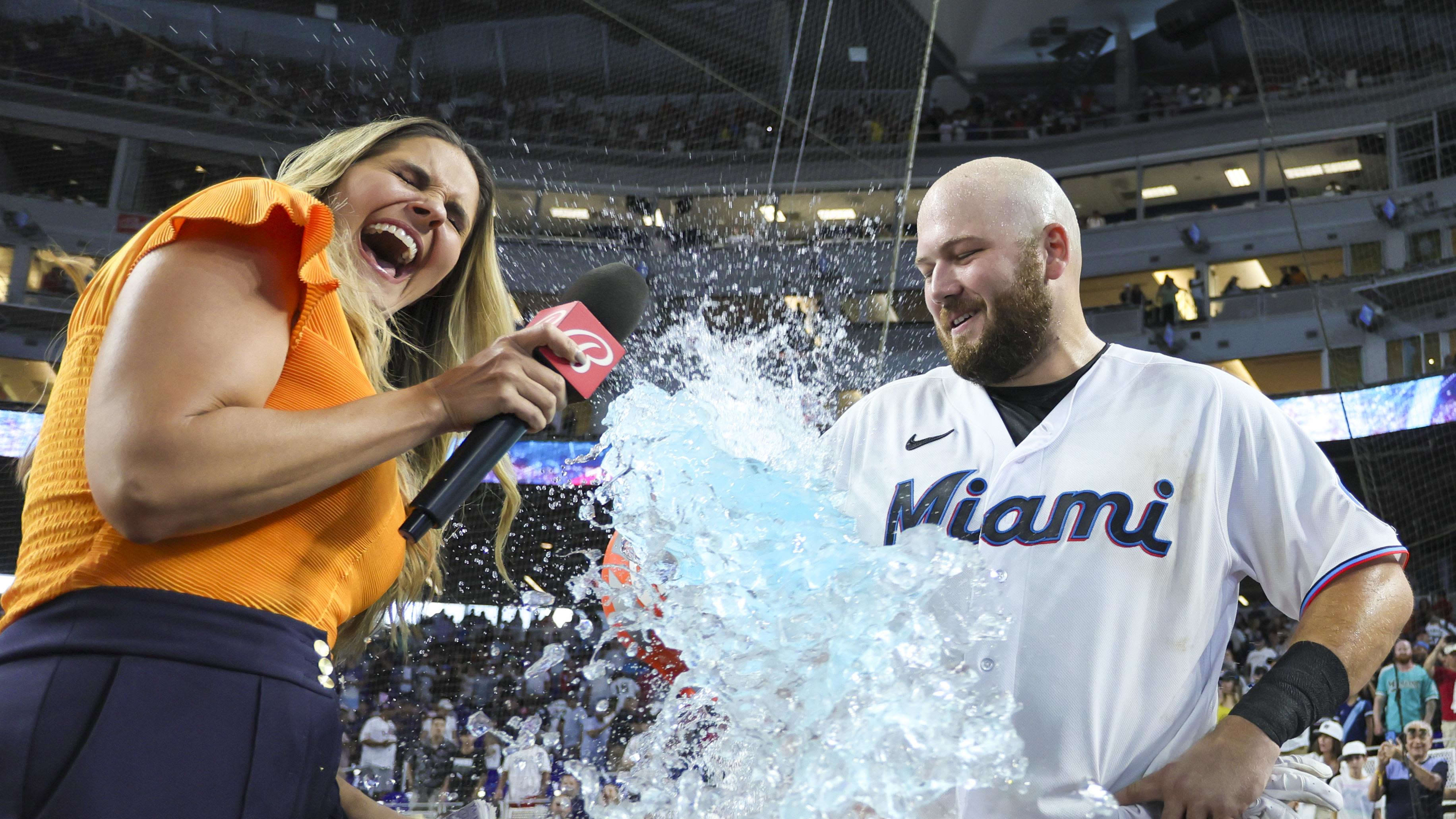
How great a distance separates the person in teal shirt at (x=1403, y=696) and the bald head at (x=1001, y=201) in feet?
18.6

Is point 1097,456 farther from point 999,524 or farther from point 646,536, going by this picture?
point 646,536

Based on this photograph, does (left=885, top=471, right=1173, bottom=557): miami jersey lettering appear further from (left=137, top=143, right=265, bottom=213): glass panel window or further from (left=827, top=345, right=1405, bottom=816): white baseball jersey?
(left=137, top=143, right=265, bottom=213): glass panel window

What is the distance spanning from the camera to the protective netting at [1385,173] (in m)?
13.0

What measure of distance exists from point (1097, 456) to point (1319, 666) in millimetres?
387

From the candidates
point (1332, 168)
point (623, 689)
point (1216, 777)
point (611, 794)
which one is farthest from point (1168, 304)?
point (611, 794)

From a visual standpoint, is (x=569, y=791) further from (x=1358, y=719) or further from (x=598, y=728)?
(x=1358, y=719)

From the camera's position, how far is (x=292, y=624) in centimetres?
97

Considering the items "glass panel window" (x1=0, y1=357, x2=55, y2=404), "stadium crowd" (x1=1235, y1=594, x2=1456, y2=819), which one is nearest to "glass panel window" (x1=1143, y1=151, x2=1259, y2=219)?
"stadium crowd" (x1=1235, y1=594, x2=1456, y2=819)

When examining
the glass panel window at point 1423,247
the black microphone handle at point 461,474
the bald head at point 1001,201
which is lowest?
the black microphone handle at point 461,474

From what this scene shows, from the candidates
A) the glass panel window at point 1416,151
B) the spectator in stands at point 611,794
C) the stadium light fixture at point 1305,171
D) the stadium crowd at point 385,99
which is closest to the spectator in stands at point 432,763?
the spectator in stands at point 611,794

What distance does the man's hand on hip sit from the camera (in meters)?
1.21

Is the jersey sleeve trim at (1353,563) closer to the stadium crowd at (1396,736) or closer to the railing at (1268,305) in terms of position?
the stadium crowd at (1396,736)

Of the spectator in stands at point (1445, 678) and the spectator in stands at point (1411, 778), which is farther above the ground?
the spectator in stands at point (1445, 678)

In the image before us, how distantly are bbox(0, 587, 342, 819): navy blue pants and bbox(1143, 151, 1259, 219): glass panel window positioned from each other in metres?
19.0
